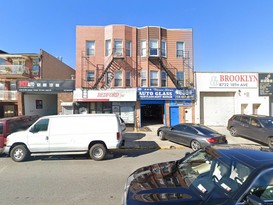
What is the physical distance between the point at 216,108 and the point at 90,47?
13.8 meters

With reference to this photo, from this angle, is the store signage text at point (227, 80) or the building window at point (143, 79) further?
the store signage text at point (227, 80)

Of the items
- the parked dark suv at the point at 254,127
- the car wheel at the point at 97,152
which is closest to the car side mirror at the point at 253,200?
the car wheel at the point at 97,152

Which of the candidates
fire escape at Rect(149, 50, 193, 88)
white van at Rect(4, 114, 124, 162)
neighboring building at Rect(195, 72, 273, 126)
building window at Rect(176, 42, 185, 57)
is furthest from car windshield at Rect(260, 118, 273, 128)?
building window at Rect(176, 42, 185, 57)

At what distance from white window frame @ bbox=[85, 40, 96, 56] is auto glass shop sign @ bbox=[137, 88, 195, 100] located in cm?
587

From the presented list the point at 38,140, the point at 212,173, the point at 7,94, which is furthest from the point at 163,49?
the point at 212,173

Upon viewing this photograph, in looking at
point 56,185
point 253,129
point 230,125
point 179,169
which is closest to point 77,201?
point 56,185

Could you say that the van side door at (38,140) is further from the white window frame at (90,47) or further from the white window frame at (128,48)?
the white window frame at (128,48)

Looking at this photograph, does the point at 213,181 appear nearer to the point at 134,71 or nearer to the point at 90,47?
the point at 134,71

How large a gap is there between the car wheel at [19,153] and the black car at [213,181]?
628 centimetres

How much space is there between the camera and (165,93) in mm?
18422

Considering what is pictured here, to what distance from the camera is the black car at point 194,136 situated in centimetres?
983

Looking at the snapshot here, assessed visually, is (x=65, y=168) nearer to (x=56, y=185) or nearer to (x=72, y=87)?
(x=56, y=185)

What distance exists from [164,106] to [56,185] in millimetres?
14326

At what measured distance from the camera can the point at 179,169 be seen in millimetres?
3795
